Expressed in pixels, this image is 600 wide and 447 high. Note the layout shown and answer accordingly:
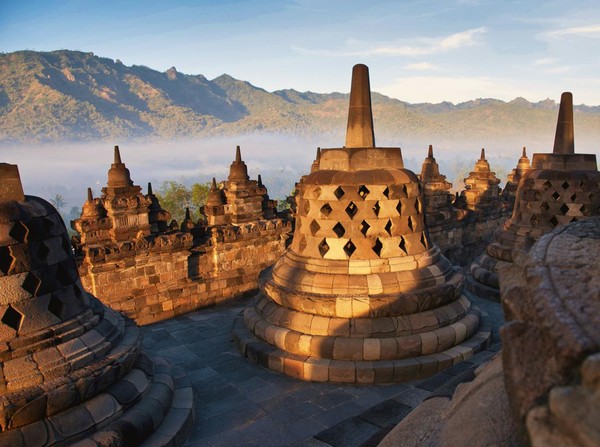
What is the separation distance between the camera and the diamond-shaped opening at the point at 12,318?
4.09m

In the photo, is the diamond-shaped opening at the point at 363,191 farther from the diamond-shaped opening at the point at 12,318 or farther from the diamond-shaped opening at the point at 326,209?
the diamond-shaped opening at the point at 12,318

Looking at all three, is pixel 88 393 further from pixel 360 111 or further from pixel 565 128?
pixel 565 128

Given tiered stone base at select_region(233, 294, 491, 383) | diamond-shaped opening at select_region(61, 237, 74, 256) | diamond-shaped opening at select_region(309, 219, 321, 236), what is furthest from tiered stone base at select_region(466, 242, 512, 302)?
diamond-shaped opening at select_region(61, 237, 74, 256)

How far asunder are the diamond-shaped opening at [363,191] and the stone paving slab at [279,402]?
2654 mm

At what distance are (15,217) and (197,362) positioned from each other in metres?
3.55

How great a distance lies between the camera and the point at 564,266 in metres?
1.75

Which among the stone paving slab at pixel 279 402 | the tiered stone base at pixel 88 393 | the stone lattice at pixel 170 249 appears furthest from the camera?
the stone lattice at pixel 170 249

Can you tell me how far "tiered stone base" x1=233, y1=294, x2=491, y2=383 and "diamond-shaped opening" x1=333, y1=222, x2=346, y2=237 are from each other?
128cm

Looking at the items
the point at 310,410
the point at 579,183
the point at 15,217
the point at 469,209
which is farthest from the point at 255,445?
the point at 469,209

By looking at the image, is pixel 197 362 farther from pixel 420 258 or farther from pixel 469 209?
pixel 469 209

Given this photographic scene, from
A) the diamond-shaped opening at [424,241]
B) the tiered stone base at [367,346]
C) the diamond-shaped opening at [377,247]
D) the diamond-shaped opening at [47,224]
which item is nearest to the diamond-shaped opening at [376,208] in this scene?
the diamond-shaped opening at [377,247]

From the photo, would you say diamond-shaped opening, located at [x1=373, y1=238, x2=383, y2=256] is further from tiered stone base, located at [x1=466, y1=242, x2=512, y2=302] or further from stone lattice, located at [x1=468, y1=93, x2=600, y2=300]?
tiered stone base, located at [x1=466, y1=242, x2=512, y2=302]

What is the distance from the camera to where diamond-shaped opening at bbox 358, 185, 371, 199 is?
22.3 ft

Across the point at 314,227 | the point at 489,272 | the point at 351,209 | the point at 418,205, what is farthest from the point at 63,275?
Result: the point at 489,272
